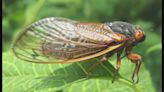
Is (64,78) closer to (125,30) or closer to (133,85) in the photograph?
(133,85)

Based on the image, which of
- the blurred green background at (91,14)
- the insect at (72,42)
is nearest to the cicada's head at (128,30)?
the insect at (72,42)

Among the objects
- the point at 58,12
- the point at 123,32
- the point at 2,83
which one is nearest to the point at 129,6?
the point at 58,12

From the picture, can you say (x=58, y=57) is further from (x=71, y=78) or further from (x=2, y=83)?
(x=2, y=83)

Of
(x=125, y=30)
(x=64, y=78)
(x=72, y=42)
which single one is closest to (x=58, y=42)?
(x=72, y=42)

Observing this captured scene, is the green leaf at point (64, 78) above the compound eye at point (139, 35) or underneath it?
underneath

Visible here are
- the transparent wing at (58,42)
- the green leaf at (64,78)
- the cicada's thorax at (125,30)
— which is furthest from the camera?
the cicada's thorax at (125,30)

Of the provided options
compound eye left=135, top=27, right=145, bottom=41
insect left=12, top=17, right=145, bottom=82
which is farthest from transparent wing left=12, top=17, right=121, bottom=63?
compound eye left=135, top=27, right=145, bottom=41

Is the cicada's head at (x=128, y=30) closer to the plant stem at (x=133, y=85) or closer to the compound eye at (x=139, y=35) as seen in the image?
the compound eye at (x=139, y=35)
